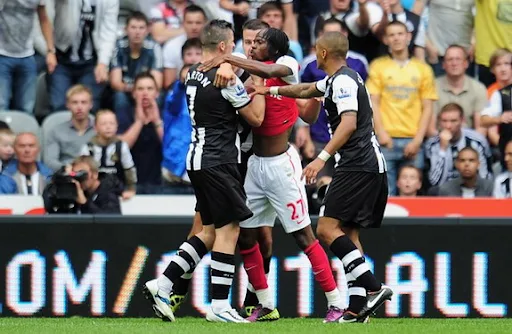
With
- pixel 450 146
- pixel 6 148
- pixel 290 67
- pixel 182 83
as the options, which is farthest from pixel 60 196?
pixel 450 146

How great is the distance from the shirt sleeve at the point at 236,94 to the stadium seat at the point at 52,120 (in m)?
4.83

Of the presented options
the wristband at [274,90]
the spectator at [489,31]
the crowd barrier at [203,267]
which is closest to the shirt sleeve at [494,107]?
the spectator at [489,31]

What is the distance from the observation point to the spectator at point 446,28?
14688 millimetres

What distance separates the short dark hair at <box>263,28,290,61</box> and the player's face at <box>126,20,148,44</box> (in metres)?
4.68

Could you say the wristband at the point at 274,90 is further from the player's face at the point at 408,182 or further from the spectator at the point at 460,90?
the spectator at the point at 460,90

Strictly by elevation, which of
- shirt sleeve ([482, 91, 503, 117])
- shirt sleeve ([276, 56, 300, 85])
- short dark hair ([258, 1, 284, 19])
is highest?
short dark hair ([258, 1, 284, 19])

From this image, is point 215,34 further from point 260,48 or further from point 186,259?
point 186,259

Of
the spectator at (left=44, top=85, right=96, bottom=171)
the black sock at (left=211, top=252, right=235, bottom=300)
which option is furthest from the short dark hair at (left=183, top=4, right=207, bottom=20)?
the black sock at (left=211, top=252, right=235, bottom=300)

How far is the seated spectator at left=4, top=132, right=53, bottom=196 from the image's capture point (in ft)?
44.0

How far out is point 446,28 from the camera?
14.8 meters

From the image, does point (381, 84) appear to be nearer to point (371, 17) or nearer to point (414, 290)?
point (371, 17)

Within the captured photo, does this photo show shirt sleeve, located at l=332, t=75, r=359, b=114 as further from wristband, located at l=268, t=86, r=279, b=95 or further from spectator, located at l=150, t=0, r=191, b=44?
spectator, located at l=150, t=0, r=191, b=44

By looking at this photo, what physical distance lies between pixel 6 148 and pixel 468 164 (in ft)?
16.0

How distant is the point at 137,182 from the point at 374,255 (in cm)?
375
